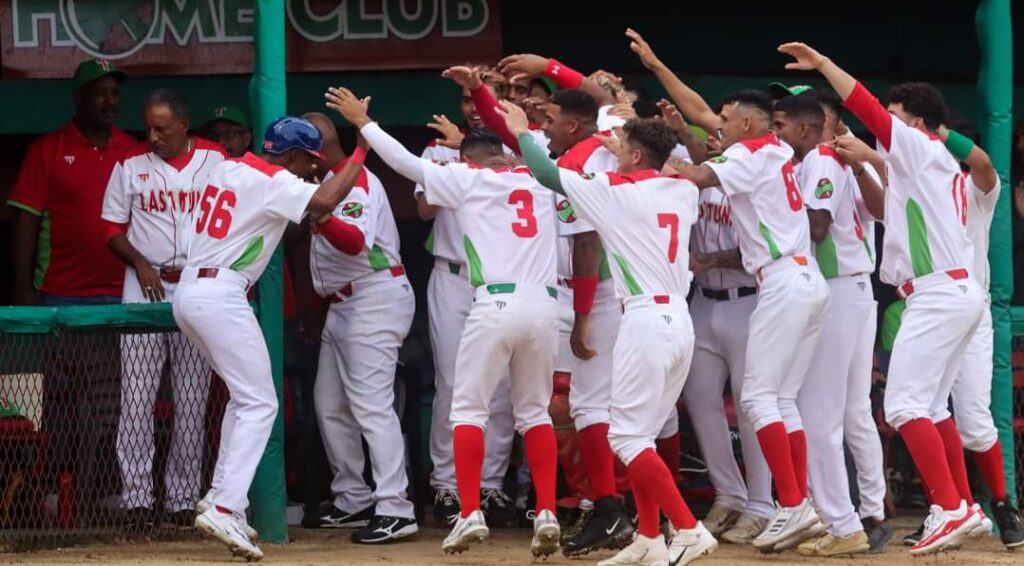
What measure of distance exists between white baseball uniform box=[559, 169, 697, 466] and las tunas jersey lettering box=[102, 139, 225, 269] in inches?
83.7

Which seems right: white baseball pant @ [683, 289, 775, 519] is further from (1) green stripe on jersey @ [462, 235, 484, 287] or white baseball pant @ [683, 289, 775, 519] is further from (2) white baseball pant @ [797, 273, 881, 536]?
(1) green stripe on jersey @ [462, 235, 484, 287]

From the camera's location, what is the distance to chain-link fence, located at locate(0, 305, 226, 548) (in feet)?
26.5

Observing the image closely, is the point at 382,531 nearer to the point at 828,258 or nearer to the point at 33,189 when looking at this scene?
the point at 828,258

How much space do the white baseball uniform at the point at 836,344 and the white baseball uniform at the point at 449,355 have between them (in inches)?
56.9

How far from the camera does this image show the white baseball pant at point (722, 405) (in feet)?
27.2

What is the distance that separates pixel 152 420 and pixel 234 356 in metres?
0.79

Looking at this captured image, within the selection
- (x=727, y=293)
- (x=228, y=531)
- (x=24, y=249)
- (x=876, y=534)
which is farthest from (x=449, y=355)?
(x=24, y=249)

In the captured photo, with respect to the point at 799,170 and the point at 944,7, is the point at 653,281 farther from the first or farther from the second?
the point at 944,7

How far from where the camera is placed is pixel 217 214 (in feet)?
25.3

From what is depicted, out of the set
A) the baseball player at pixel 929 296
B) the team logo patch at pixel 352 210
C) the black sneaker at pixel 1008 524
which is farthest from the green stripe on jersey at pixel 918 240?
the team logo patch at pixel 352 210

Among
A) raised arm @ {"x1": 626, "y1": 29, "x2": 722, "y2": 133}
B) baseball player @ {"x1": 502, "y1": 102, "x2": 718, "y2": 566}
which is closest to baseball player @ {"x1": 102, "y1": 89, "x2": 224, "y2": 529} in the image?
baseball player @ {"x1": 502, "y1": 102, "x2": 718, "y2": 566}

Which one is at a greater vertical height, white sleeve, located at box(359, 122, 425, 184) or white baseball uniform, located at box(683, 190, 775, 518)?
white sleeve, located at box(359, 122, 425, 184)

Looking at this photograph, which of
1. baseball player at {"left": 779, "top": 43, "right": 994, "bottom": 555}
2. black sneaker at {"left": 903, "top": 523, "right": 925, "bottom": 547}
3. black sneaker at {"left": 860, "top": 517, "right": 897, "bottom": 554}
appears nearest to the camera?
baseball player at {"left": 779, "top": 43, "right": 994, "bottom": 555}

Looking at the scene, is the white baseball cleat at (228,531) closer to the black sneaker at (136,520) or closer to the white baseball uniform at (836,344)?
the black sneaker at (136,520)
